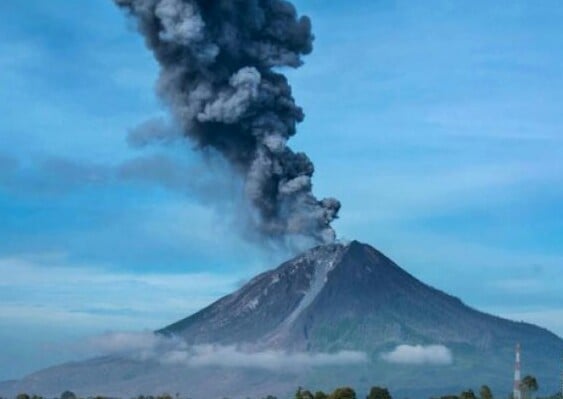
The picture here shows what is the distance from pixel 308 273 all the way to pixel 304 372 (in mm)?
14836

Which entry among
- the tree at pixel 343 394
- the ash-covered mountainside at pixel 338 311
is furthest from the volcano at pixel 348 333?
the tree at pixel 343 394

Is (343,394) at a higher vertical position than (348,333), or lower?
lower

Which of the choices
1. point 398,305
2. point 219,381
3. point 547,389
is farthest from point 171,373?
point 547,389

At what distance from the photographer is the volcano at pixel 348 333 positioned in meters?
181

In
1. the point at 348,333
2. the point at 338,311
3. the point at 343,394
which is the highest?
the point at 338,311

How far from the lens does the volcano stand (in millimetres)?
181000

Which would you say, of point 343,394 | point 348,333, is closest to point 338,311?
point 348,333

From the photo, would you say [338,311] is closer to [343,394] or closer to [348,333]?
[348,333]

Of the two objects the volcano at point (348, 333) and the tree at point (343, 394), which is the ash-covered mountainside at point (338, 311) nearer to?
the volcano at point (348, 333)

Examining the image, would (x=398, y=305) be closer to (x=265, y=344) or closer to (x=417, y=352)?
(x=417, y=352)

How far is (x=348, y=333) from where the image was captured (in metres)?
185

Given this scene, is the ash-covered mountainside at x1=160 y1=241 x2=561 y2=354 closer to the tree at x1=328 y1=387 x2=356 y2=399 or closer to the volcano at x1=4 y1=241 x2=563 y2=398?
the volcano at x1=4 y1=241 x2=563 y2=398

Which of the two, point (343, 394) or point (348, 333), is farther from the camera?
point (348, 333)

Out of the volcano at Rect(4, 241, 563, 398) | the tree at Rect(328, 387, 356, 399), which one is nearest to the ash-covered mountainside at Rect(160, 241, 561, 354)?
the volcano at Rect(4, 241, 563, 398)
